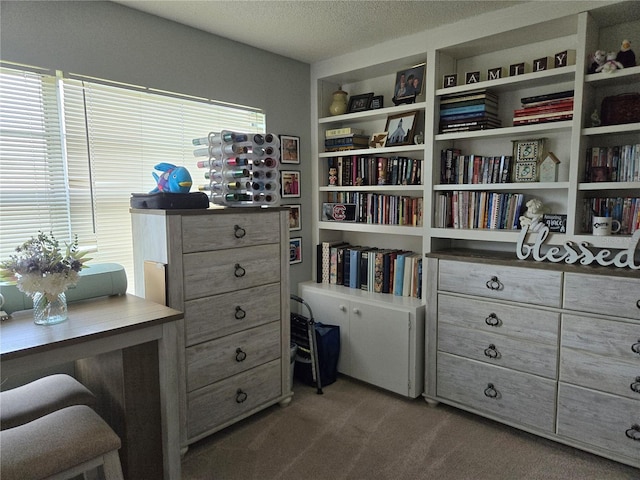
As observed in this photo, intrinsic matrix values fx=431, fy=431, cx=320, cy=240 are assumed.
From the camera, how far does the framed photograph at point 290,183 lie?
10.5 feet

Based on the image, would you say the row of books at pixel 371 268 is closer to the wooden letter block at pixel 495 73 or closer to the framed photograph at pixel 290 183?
the framed photograph at pixel 290 183

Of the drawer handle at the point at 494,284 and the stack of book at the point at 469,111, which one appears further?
the stack of book at the point at 469,111

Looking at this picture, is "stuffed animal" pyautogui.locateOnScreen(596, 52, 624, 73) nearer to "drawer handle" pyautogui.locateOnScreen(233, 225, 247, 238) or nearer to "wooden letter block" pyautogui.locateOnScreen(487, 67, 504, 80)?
"wooden letter block" pyautogui.locateOnScreen(487, 67, 504, 80)

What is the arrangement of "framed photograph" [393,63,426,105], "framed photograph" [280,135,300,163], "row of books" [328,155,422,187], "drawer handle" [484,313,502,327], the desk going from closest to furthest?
the desk → "drawer handle" [484,313,502,327] → "framed photograph" [393,63,426,105] → "row of books" [328,155,422,187] → "framed photograph" [280,135,300,163]

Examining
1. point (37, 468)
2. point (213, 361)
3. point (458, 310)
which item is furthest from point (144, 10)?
point (458, 310)

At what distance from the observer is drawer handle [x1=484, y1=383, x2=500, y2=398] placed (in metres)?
2.38

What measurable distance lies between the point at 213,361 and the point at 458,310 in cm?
141

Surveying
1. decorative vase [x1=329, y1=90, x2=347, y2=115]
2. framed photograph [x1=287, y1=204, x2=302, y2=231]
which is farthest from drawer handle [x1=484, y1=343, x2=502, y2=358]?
decorative vase [x1=329, y1=90, x2=347, y2=115]

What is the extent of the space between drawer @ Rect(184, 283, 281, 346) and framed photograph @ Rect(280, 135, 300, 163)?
1074 millimetres

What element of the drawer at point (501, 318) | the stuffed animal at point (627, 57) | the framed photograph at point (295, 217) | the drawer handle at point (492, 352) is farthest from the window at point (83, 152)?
the stuffed animal at point (627, 57)

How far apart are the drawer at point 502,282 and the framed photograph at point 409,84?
1.13m

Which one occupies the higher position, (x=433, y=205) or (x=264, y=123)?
(x=264, y=123)

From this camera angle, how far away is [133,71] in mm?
2379

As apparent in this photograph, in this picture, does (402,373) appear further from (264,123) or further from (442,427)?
(264,123)
